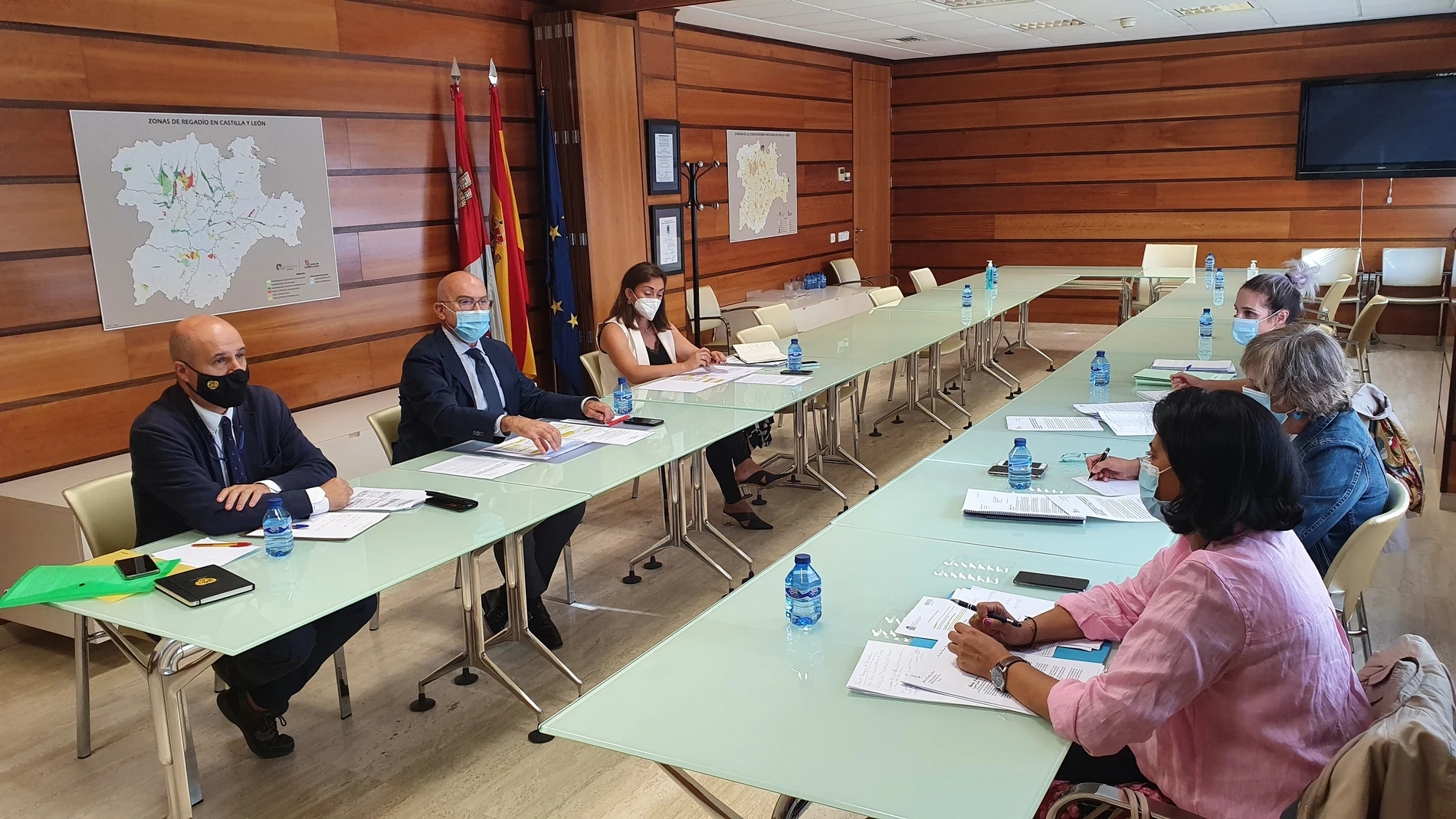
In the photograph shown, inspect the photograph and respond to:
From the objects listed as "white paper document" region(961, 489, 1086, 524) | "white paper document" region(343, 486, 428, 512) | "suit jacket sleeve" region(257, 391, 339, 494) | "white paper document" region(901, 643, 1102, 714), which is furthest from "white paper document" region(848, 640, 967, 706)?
"suit jacket sleeve" region(257, 391, 339, 494)

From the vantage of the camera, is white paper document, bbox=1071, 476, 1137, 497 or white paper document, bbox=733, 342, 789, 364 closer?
white paper document, bbox=1071, 476, 1137, 497

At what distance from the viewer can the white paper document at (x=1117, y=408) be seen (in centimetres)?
377

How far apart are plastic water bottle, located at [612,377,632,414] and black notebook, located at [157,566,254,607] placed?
1.79m

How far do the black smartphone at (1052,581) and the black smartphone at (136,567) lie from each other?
2.04 metres

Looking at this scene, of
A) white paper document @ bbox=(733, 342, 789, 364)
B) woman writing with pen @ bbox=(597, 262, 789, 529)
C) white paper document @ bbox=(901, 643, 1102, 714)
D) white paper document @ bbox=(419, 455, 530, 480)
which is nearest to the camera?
white paper document @ bbox=(901, 643, 1102, 714)

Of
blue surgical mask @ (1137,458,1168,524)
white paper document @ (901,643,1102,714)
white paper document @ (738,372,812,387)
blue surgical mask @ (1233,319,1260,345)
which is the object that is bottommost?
white paper document @ (901,643,1102,714)

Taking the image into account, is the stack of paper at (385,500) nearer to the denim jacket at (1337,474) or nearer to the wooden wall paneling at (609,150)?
the denim jacket at (1337,474)

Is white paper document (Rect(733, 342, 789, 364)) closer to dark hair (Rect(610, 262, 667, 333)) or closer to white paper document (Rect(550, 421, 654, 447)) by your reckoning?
dark hair (Rect(610, 262, 667, 333))

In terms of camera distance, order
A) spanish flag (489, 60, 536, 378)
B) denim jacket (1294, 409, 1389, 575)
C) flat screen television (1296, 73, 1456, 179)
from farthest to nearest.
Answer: flat screen television (1296, 73, 1456, 179) → spanish flag (489, 60, 536, 378) → denim jacket (1294, 409, 1389, 575)

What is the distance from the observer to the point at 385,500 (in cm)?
303

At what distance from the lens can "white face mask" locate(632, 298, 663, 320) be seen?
4.83 m

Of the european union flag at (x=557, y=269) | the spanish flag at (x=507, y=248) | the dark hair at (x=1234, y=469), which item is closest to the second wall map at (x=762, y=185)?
the european union flag at (x=557, y=269)

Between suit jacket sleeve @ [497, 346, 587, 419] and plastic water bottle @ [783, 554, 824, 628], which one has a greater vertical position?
suit jacket sleeve @ [497, 346, 587, 419]

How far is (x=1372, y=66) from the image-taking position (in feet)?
29.6
